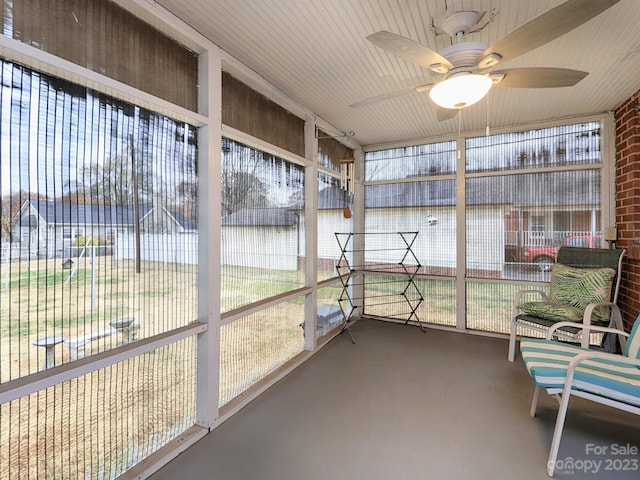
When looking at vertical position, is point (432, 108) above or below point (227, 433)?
above

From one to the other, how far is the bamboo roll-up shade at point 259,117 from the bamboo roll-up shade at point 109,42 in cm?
31

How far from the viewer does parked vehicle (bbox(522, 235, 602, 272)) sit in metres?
3.48

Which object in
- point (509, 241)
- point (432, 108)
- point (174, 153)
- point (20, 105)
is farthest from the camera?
point (509, 241)

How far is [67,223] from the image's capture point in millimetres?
1423

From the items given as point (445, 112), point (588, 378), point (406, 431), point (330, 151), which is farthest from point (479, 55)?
point (330, 151)

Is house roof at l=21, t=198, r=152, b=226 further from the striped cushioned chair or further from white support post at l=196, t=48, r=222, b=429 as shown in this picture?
the striped cushioned chair

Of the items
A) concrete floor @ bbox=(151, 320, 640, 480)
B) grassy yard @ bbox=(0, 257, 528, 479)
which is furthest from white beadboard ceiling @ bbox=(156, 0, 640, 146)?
concrete floor @ bbox=(151, 320, 640, 480)

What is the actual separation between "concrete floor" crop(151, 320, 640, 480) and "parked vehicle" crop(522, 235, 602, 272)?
1.43 metres

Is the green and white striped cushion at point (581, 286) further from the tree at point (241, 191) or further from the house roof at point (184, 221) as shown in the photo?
the house roof at point (184, 221)

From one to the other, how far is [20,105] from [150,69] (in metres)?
0.71

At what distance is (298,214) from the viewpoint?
3.23 metres

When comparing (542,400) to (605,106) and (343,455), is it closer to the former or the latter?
(343,455)

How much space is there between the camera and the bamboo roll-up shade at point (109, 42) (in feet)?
4.29

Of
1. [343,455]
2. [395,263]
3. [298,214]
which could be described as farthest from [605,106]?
[343,455]
